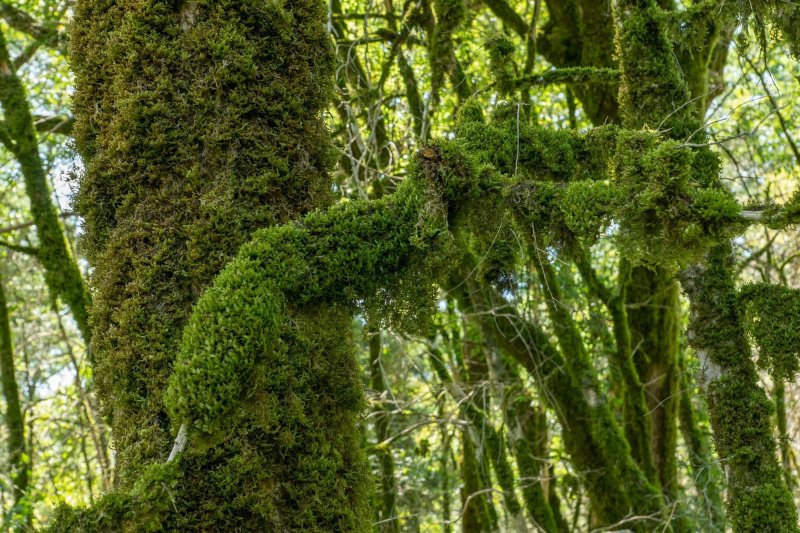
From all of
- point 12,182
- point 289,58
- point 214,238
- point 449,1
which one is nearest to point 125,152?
point 214,238

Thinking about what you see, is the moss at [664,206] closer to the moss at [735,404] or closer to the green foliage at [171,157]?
the green foliage at [171,157]

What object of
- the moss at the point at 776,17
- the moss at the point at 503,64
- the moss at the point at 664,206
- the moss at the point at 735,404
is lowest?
the moss at the point at 735,404

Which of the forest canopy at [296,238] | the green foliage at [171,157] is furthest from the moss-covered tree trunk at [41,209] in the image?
the green foliage at [171,157]

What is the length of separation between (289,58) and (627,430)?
711cm

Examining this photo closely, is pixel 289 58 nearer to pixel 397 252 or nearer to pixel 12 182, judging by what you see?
pixel 397 252

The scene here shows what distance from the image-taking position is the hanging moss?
394 cm

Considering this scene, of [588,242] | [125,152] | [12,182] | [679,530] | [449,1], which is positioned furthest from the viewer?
[12,182]

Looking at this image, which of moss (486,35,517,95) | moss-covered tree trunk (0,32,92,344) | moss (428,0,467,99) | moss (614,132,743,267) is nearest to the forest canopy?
moss (614,132,743,267)

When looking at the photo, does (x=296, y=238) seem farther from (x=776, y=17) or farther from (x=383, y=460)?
(x=383, y=460)

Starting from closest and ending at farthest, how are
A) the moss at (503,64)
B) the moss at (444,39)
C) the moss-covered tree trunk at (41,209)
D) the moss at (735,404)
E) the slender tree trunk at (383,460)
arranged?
the moss at (735,404) → the moss at (503,64) → the moss at (444,39) → the moss-covered tree trunk at (41,209) → the slender tree trunk at (383,460)

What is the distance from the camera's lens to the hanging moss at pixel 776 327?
3943 mm

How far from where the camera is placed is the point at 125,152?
3141 mm

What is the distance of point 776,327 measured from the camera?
4.02 meters

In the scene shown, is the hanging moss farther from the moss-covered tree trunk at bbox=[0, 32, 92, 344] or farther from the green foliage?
the moss-covered tree trunk at bbox=[0, 32, 92, 344]
